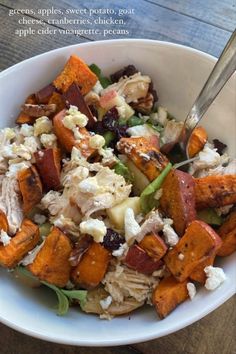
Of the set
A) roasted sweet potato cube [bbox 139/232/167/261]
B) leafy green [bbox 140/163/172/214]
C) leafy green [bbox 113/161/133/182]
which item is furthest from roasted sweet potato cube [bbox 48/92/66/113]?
roasted sweet potato cube [bbox 139/232/167/261]

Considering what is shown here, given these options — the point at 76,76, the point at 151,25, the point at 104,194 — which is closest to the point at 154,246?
the point at 104,194

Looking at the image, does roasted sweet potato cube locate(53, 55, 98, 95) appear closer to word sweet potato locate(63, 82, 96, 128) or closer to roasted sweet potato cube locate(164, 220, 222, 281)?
word sweet potato locate(63, 82, 96, 128)

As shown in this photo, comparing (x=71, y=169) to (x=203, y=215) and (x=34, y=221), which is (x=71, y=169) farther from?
(x=203, y=215)

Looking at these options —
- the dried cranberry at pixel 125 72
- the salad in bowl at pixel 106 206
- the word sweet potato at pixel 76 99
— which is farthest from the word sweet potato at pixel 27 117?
the dried cranberry at pixel 125 72

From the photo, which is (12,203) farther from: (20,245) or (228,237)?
(228,237)

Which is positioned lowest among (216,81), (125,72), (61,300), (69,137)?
(61,300)

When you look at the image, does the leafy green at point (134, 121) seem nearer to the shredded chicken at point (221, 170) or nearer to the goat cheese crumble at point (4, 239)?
the shredded chicken at point (221, 170)

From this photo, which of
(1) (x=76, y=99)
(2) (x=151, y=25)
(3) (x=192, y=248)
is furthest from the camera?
(2) (x=151, y=25)
